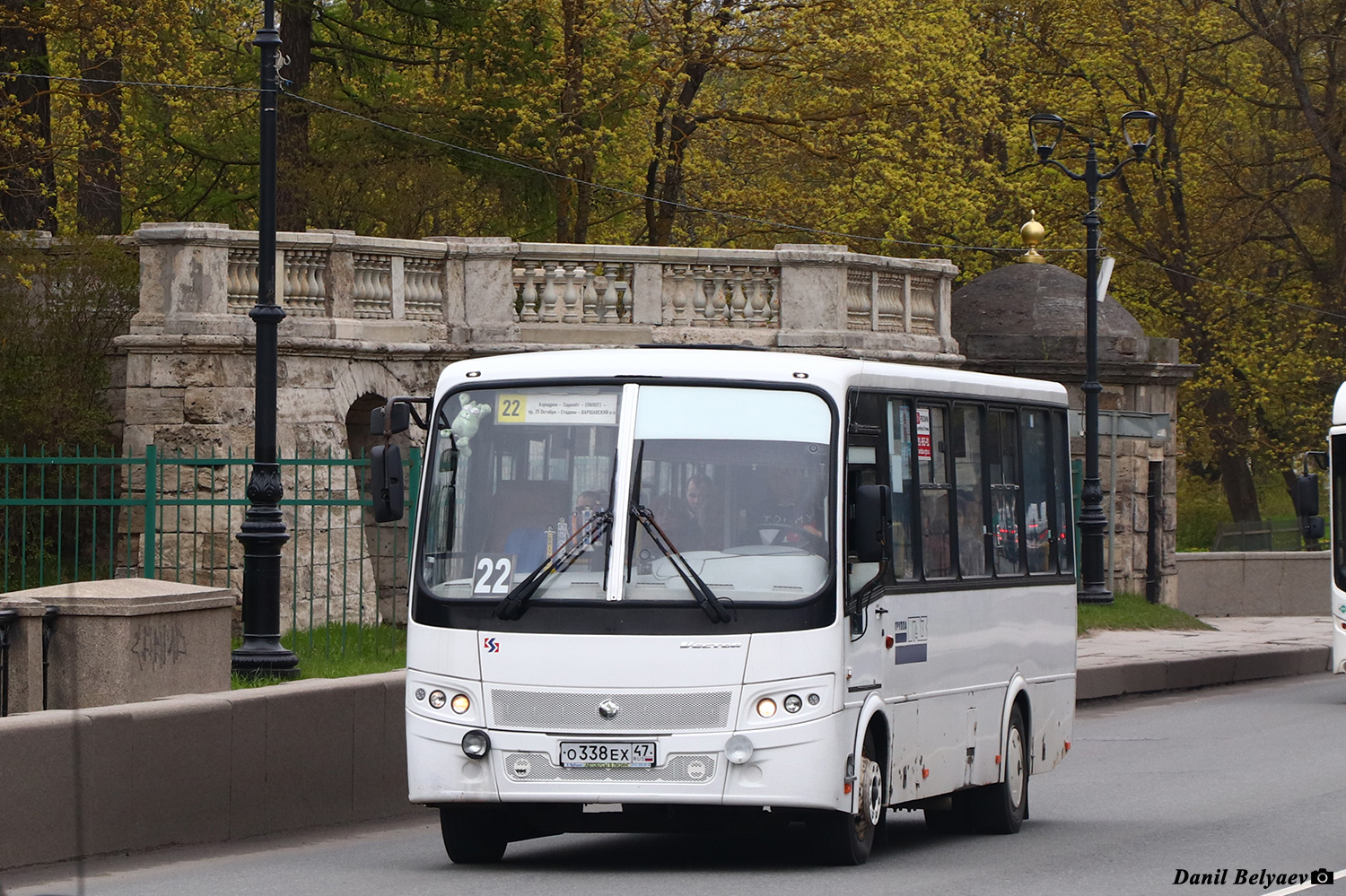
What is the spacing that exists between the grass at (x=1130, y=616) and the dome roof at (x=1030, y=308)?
4.13 metres

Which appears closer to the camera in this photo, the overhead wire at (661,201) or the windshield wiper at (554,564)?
the windshield wiper at (554,564)

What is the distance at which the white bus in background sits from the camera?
2309 centimetres

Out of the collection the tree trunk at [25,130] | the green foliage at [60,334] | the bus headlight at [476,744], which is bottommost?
the bus headlight at [476,744]

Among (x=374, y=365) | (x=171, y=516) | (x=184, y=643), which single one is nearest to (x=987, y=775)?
(x=184, y=643)

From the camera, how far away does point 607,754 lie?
984 centimetres

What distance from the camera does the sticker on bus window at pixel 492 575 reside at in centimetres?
1027

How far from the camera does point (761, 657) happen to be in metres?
9.88

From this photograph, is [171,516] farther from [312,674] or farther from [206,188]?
[206,188]

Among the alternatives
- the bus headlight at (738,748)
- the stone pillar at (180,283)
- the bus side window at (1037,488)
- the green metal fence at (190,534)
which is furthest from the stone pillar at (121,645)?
the stone pillar at (180,283)

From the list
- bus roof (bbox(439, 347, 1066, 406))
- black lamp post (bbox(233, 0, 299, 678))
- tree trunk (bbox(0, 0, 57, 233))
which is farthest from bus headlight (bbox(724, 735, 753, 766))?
tree trunk (bbox(0, 0, 57, 233))

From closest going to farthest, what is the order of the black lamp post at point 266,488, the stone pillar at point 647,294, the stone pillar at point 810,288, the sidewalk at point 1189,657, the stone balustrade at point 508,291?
the black lamp post at point 266,488 → the stone balustrade at point 508,291 → the sidewalk at point 1189,657 → the stone pillar at point 647,294 → the stone pillar at point 810,288

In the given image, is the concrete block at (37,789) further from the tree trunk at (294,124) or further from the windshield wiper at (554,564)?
the tree trunk at (294,124)

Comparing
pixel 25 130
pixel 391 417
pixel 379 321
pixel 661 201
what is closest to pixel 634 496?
pixel 391 417

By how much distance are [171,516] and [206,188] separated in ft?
51.1
